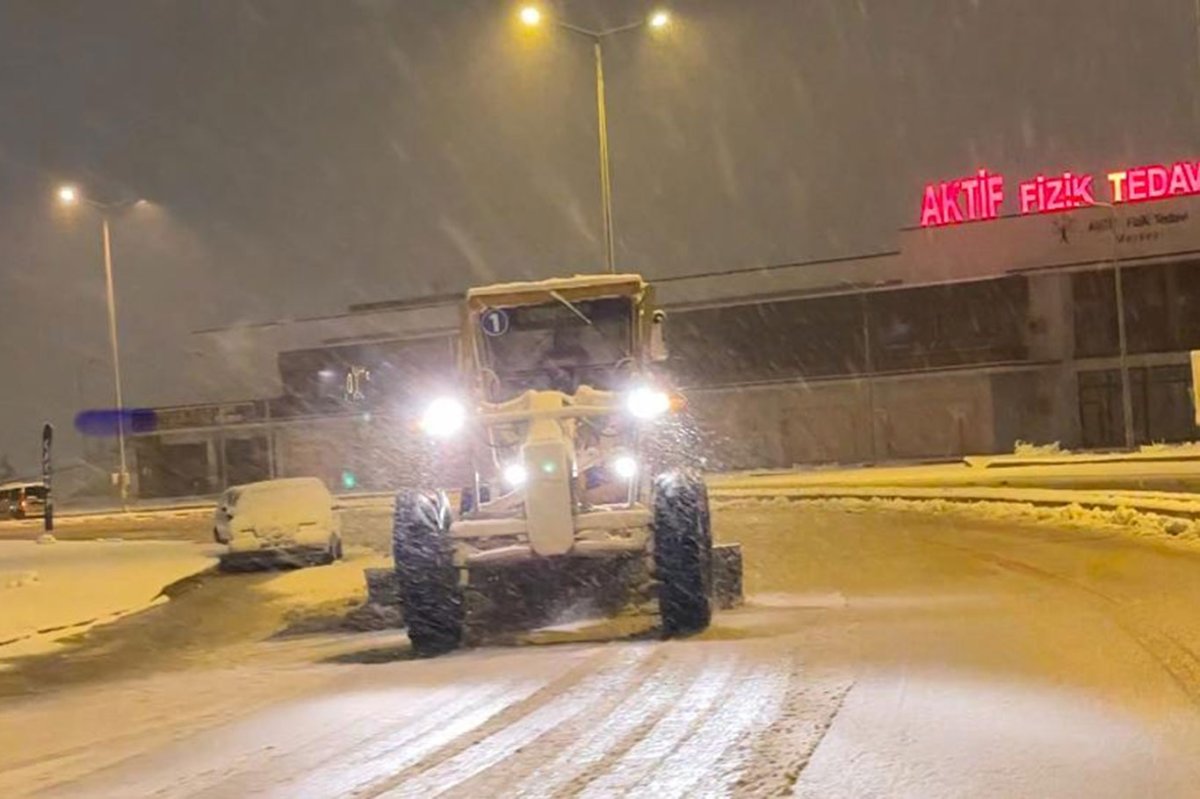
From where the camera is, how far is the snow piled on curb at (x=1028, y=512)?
68.6 feet

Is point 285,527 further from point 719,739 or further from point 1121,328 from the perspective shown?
point 1121,328

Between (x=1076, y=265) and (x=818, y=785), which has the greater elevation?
(x=1076, y=265)

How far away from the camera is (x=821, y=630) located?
1256 cm

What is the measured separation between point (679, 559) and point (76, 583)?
1228cm

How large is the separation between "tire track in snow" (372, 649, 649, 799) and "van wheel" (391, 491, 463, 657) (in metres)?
2.18

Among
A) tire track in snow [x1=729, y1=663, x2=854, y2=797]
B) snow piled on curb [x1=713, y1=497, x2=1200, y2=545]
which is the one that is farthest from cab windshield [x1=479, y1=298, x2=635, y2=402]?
snow piled on curb [x1=713, y1=497, x2=1200, y2=545]

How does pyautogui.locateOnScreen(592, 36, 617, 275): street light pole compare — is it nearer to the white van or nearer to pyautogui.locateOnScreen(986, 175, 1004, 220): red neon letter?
the white van

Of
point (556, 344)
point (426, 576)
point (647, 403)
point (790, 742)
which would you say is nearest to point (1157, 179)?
point (556, 344)

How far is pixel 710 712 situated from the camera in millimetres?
9125

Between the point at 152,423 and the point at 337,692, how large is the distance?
6659cm

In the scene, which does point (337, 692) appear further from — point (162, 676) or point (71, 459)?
point (71, 459)

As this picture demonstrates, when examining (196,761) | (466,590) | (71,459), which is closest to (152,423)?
(71,459)

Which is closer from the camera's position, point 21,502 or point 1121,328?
point 1121,328

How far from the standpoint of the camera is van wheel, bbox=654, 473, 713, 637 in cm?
1278
